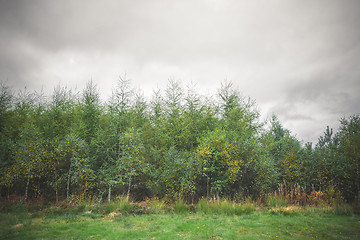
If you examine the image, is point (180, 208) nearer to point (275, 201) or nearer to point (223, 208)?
point (223, 208)

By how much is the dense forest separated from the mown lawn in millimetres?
2529

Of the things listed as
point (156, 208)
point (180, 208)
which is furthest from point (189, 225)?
point (156, 208)

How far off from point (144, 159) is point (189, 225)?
247 inches

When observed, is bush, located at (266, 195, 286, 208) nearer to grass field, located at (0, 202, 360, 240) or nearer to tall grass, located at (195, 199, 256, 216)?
grass field, located at (0, 202, 360, 240)

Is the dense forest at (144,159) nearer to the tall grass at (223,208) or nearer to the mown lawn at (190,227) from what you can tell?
the tall grass at (223,208)

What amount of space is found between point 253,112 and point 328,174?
747 cm

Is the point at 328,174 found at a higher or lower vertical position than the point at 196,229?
higher

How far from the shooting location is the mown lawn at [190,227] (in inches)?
215

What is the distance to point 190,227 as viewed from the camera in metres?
→ 6.43

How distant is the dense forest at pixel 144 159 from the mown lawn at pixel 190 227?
99.6 inches

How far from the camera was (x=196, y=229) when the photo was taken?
20.3ft

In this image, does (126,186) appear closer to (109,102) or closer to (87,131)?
(87,131)

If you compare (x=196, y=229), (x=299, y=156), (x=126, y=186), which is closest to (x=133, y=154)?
(x=126, y=186)

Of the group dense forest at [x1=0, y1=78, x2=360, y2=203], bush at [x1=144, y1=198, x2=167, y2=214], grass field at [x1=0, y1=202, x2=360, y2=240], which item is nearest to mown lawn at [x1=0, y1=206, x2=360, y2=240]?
grass field at [x1=0, y1=202, x2=360, y2=240]
